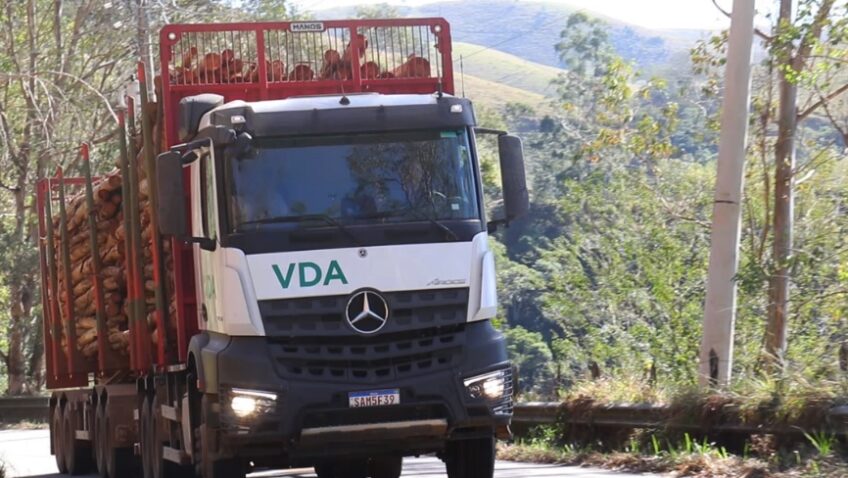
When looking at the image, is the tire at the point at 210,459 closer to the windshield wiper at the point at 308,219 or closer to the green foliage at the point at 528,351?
the windshield wiper at the point at 308,219

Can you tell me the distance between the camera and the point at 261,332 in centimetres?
1024

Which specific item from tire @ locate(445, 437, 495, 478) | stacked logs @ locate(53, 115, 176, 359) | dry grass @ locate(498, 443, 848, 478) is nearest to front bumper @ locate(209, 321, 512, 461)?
tire @ locate(445, 437, 495, 478)

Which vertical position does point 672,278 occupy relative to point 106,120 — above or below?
below

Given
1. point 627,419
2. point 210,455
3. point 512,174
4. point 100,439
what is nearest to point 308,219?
point 512,174

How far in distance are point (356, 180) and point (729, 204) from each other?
207 inches

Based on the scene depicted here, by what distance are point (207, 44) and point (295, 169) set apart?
6.60ft

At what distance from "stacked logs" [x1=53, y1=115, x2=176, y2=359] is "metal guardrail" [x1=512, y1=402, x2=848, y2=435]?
4.33 meters

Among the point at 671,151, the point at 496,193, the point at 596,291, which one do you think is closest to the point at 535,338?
the point at 596,291

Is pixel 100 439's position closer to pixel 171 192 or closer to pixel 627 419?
pixel 627 419

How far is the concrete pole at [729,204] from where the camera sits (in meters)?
14.5

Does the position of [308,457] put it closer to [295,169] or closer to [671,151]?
[295,169]

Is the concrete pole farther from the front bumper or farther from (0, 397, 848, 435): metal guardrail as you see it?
the front bumper

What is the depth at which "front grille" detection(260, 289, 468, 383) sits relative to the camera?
10242 mm

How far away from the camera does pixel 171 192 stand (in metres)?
10.5
